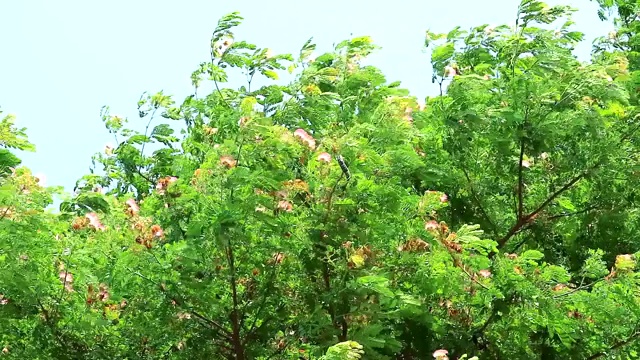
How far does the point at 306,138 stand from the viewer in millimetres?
5566

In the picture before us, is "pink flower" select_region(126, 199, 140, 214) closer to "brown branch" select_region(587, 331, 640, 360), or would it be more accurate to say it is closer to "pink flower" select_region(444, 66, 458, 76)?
"pink flower" select_region(444, 66, 458, 76)

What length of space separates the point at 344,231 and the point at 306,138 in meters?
0.73

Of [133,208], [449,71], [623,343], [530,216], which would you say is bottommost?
[623,343]

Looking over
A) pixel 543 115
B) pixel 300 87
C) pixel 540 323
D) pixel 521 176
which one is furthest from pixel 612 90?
pixel 300 87

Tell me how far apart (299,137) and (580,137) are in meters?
2.81

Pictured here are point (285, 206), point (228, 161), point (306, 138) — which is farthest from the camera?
point (306, 138)

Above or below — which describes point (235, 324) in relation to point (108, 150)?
below

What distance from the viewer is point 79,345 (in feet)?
20.3

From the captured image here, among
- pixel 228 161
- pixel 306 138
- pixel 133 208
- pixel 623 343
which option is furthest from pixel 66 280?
pixel 623 343

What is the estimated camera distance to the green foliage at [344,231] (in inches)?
210

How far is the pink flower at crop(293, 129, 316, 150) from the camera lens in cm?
556

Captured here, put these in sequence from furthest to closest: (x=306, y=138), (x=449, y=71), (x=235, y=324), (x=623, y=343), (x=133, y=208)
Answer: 1. (x=449, y=71)
2. (x=133, y=208)
3. (x=623, y=343)
4. (x=235, y=324)
5. (x=306, y=138)

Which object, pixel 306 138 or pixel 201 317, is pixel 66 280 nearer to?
pixel 201 317

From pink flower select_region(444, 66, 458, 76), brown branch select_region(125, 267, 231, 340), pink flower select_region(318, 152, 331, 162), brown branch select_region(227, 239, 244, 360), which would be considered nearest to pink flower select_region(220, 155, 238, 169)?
pink flower select_region(318, 152, 331, 162)
